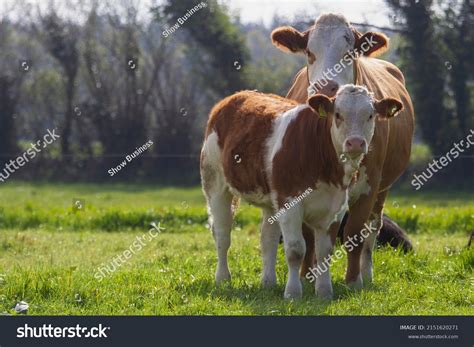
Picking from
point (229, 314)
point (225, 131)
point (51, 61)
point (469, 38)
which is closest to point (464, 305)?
point (229, 314)

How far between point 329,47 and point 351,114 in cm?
174

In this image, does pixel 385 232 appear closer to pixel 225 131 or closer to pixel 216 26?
pixel 225 131

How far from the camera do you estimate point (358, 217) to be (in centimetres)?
941

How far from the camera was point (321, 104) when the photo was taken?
313 inches

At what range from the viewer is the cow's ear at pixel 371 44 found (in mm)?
9672

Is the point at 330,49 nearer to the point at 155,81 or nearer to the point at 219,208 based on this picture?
the point at 219,208

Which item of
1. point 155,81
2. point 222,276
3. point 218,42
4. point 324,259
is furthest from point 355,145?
point 155,81

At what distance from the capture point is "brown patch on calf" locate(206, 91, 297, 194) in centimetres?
855

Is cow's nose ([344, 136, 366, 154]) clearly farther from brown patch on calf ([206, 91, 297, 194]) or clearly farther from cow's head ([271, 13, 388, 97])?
cow's head ([271, 13, 388, 97])

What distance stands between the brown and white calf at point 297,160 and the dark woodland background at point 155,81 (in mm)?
19930

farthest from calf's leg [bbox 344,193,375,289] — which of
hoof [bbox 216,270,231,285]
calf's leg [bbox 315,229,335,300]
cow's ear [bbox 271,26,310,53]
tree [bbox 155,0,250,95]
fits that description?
tree [bbox 155,0,250,95]

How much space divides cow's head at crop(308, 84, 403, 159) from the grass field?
53.4 inches
